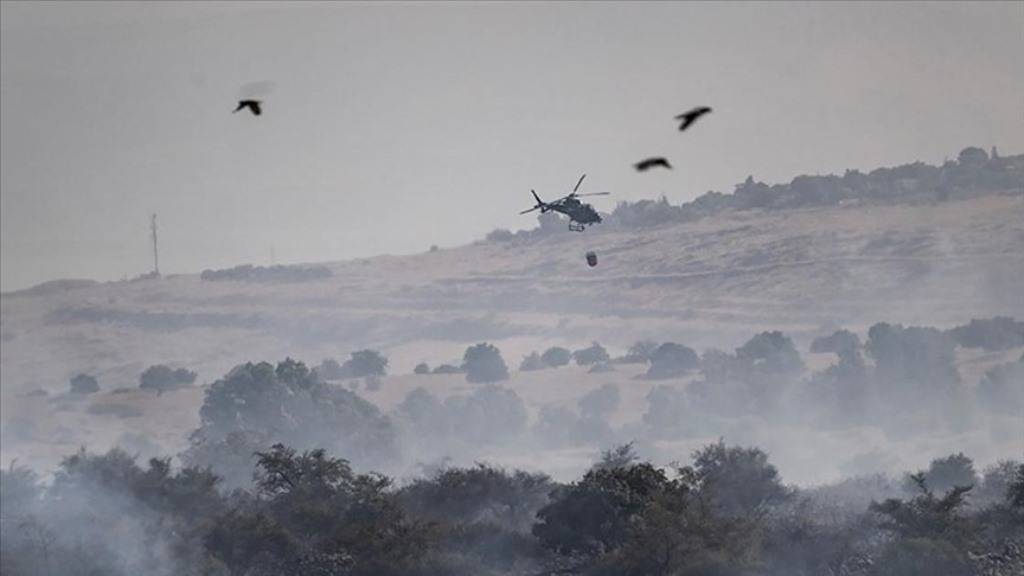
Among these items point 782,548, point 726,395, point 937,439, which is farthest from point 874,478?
point 726,395

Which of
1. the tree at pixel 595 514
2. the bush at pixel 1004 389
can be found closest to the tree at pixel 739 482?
the tree at pixel 595 514

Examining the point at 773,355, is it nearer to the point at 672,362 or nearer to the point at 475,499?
the point at 672,362

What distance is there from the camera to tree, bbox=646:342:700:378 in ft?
633

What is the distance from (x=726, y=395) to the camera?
17312 cm

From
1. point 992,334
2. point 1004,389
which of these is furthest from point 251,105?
point 992,334

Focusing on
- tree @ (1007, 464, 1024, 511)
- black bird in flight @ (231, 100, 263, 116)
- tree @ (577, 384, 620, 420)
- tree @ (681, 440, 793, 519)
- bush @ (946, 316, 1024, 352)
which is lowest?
tree @ (577, 384, 620, 420)

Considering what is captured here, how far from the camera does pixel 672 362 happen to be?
637 feet

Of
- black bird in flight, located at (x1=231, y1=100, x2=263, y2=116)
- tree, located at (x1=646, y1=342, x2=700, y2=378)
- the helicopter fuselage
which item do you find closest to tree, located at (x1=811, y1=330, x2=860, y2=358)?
tree, located at (x1=646, y1=342, x2=700, y2=378)

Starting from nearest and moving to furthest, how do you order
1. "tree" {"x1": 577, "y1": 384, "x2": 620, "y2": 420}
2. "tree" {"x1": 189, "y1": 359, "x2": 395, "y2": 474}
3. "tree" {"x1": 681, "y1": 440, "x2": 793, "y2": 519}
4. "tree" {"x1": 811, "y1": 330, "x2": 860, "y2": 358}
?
"tree" {"x1": 681, "y1": 440, "x2": 793, "y2": 519} < "tree" {"x1": 189, "y1": 359, "x2": 395, "y2": 474} < "tree" {"x1": 577, "y1": 384, "x2": 620, "y2": 420} < "tree" {"x1": 811, "y1": 330, "x2": 860, "y2": 358}

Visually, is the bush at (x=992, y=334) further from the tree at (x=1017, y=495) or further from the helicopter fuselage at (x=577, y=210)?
the tree at (x=1017, y=495)

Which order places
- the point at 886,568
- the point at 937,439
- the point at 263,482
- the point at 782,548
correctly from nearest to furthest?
the point at 886,568 → the point at 782,548 → the point at 263,482 → the point at 937,439

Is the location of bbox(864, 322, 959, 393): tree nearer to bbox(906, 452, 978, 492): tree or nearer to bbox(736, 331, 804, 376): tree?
bbox(736, 331, 804, 376): tree

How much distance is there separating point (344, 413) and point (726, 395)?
2584cm

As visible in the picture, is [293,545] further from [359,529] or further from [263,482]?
[263,482]
